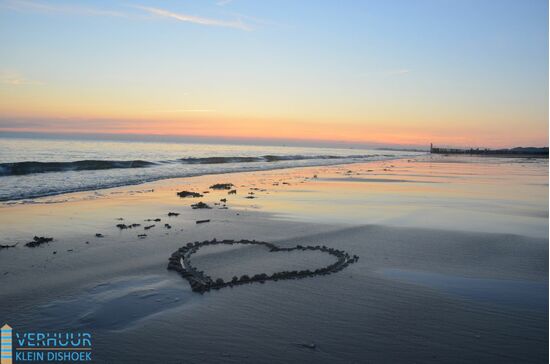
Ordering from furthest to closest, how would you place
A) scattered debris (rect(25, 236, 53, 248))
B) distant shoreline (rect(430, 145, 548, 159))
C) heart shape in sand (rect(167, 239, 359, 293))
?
1. distant shoreline (rect(430, 145, 548, 159))
2. scattered debris (rect(25, 236, 53, 248))
3. heart shape in sand (rect(167, 239, 359, 293))

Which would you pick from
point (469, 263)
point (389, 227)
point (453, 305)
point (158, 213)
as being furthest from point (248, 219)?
point (453, 305)

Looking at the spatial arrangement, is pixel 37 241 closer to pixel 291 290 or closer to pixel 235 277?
pixel 235 277

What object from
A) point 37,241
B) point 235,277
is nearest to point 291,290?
point 235,277

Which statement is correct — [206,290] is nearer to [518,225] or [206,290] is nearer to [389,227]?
[389,227]

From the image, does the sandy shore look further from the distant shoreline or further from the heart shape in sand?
the distant shoreline

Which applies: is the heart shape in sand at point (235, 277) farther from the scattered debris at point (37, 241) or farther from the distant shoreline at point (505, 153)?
the distant shoreline at point (505, 153)

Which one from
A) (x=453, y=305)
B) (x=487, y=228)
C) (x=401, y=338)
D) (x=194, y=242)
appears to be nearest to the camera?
(x=401, y=338)

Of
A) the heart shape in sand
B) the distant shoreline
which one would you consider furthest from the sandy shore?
the distant shoreline
